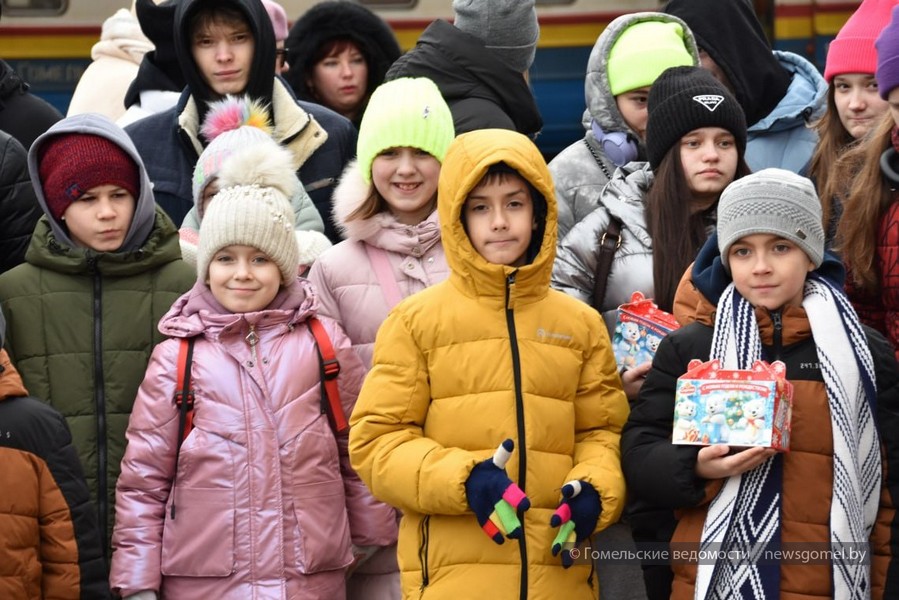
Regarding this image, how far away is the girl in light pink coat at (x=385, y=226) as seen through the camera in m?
5.91

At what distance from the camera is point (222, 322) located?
18.4 feet

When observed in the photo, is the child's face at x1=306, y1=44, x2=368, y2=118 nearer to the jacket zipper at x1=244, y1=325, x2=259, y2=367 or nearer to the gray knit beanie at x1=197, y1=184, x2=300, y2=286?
the gray knit beanie at x1=197, y1=184, x2=300, y2=286

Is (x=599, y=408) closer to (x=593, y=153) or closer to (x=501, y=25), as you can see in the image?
(x=593, y=153)

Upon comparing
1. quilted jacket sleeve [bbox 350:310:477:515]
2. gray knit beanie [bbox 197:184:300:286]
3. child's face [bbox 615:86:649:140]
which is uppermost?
child's face [bbox 615:86:649:140]

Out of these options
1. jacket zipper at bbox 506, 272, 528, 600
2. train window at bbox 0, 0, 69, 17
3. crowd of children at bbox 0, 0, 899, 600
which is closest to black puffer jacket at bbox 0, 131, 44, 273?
crowd of children at bbox 0, 0, 899, 600

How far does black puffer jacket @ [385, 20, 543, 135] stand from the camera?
691cm

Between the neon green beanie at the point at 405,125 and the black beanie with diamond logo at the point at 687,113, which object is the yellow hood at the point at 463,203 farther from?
the black beanie with diamond logo at the point at 687,113

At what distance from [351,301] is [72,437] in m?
1.11

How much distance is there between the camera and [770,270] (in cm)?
515

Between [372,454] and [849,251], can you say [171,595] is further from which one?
[849,251]

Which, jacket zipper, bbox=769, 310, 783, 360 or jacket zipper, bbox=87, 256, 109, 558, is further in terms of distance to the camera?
jacket zipper, bbox=87, 256, 109, 558

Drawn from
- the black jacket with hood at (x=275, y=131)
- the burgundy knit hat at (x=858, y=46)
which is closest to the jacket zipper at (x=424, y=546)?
the black jacket with hood at (x=275, y=131)

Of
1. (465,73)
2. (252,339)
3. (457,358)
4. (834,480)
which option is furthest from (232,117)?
(834,480)

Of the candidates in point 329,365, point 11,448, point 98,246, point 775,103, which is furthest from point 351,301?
point 775,103
